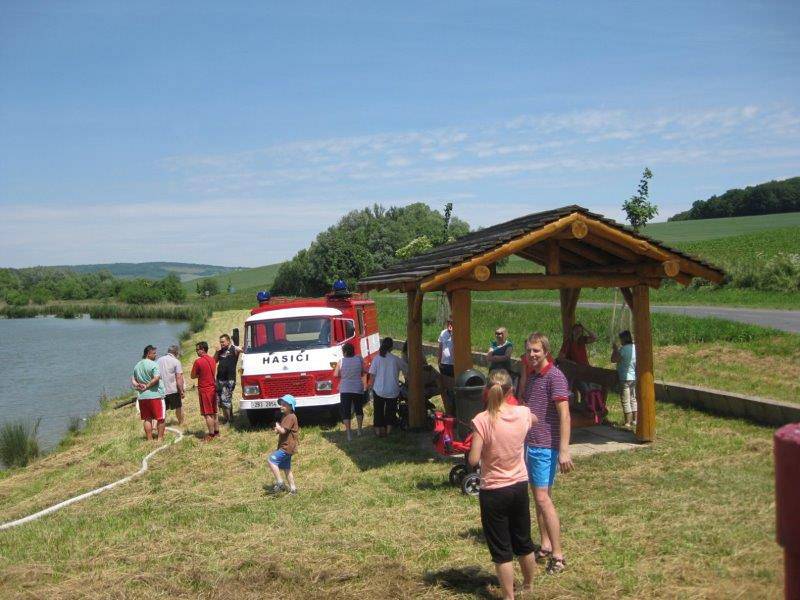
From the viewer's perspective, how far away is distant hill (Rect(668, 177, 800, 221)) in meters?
89.6

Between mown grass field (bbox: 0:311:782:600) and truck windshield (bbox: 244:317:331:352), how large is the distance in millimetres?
3328

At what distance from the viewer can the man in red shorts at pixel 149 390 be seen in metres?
14.1

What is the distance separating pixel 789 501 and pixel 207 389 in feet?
42.1

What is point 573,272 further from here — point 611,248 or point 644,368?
point 644,368

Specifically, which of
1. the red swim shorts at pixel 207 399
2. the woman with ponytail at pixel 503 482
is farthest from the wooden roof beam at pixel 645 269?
the red swim shorts at pixel 207 399

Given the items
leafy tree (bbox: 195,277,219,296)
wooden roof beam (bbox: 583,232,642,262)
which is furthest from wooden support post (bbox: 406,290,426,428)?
leafy tree (bbox: 195,277,219,296)

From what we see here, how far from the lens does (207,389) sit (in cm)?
1395

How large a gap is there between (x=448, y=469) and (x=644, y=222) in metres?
12.6

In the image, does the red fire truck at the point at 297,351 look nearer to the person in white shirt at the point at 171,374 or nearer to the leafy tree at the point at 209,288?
the person in white shirt at the point at 171,374

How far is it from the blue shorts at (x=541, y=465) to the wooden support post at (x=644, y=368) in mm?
4960

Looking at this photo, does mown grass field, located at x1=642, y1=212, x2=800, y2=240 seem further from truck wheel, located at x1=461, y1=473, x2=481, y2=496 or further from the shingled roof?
truck wheel, located at x1=461, y1=473, x2=481, y2=496

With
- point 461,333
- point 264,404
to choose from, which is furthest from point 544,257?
point 264,404

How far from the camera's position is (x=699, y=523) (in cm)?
693

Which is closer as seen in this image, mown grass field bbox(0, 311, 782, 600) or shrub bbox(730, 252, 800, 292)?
mown grass field bbox(0, 311, 782, 600)
